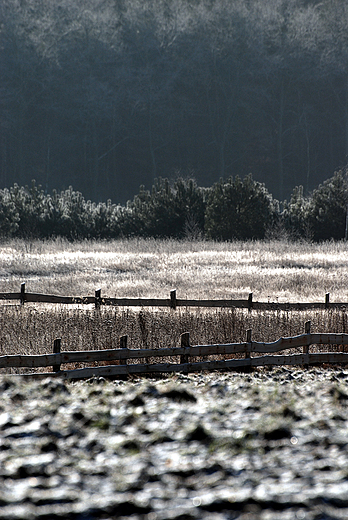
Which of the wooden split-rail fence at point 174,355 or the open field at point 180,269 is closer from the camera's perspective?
the wooden split-rail fence at point 174,355

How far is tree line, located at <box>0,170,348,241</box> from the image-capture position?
137 ft

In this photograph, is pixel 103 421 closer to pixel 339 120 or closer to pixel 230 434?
pixel 230 434

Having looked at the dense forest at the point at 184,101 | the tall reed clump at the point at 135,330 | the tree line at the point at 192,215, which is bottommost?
the tall reed clump at the point at 135,330

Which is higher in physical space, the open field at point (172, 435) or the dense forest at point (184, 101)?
the dense forest at point (184, 101)

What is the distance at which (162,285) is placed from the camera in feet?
78.6

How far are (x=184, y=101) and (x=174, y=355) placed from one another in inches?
2795

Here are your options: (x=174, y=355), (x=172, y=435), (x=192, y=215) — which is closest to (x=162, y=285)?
(x=174, y=355)

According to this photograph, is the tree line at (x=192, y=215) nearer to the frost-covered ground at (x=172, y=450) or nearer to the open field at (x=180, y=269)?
the open field at (x=180, y=269)

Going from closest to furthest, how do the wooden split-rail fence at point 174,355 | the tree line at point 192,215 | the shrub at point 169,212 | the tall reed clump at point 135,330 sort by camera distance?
the wooden split-rail fence at point 174,355 < the tall reed clump at point 135,330 < the tree line at point 192,215 < the shrub at point 169,212

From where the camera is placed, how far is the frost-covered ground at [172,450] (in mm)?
5676

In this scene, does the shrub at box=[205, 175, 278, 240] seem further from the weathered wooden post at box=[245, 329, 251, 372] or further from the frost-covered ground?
the frost-covered ground

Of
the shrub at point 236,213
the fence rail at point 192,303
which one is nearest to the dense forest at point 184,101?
the shrub at point 236,213

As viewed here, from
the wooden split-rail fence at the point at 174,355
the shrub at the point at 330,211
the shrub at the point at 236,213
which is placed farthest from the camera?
the shrub at the point at 330,211

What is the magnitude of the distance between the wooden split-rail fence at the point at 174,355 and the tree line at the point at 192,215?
2985cm
